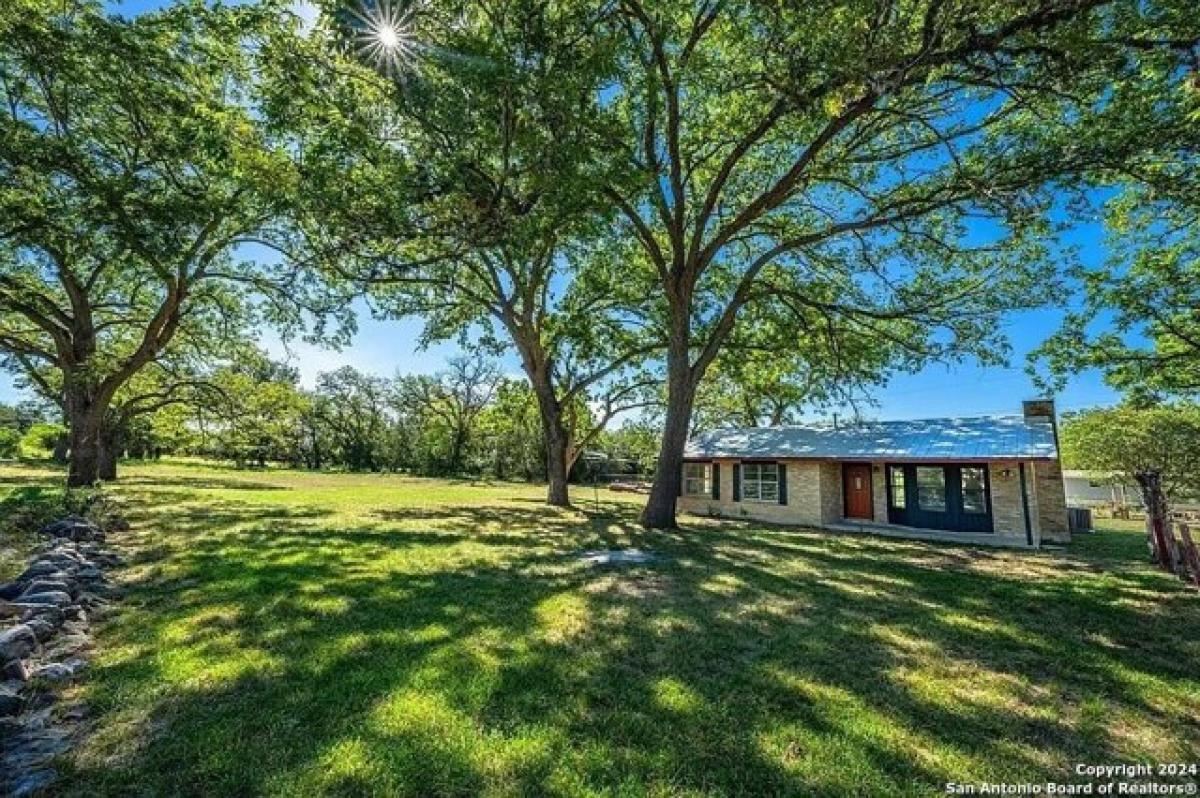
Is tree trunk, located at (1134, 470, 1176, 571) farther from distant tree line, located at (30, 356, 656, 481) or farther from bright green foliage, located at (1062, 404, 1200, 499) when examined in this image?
distant tree line, located at (30, 356, 656, 481)

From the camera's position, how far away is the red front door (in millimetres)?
15906

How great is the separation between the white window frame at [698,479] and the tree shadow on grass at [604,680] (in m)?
11.2

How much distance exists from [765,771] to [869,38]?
22.2ft

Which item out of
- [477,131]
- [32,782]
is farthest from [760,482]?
[32,782]

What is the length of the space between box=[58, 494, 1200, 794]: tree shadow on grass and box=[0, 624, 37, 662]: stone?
48 cm

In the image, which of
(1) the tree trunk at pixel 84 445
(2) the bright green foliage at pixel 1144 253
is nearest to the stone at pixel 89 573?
(1) the tree trunk at pixel 84 445

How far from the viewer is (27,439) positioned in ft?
103

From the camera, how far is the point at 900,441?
15164 millimetres

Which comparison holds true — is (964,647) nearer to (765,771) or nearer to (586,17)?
(765,771)

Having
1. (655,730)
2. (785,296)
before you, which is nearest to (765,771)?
(655,730)

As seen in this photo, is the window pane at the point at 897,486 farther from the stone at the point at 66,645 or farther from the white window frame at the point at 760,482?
the stone at the point at 66,645

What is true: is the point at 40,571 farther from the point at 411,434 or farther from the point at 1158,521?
the point at 411,434

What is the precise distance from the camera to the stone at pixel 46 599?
4.40 m

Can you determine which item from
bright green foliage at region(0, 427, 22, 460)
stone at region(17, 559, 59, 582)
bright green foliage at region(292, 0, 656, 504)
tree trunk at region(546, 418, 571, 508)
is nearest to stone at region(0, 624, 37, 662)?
stone at region(17, 559, 59, 582)
